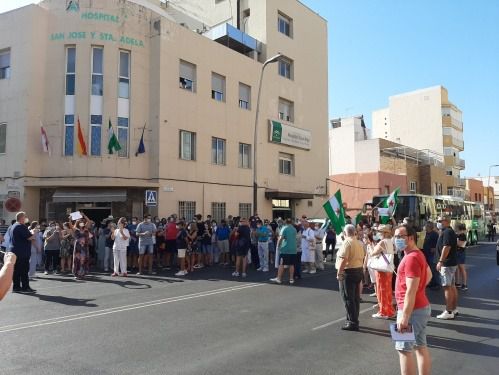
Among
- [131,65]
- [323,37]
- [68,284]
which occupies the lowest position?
[68,284]

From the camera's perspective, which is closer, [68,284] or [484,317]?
[484,317]

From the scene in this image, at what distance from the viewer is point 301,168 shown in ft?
97.0

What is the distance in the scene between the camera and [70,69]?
19781 millimetres

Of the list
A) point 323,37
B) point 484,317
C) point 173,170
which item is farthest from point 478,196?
point 484,317

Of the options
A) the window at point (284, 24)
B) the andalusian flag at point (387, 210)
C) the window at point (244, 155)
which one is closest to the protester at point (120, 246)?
the andalusian flag at point (387, 210)

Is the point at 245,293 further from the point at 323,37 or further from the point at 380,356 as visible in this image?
the point at 323,37

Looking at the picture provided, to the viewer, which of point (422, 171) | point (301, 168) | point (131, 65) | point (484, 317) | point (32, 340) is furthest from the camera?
point (422, 171)

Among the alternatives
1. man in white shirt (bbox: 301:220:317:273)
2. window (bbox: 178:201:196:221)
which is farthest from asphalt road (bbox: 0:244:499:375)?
window (bbox: 178:201:196:221)

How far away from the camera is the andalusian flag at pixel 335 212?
40.3 ft

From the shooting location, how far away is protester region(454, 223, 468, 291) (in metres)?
9.05

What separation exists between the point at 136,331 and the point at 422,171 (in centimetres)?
4451

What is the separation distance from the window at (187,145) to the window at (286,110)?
8.40 metres

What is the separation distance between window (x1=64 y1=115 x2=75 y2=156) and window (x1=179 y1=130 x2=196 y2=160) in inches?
198

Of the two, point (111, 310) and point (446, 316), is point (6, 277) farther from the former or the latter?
point (446, 316)
